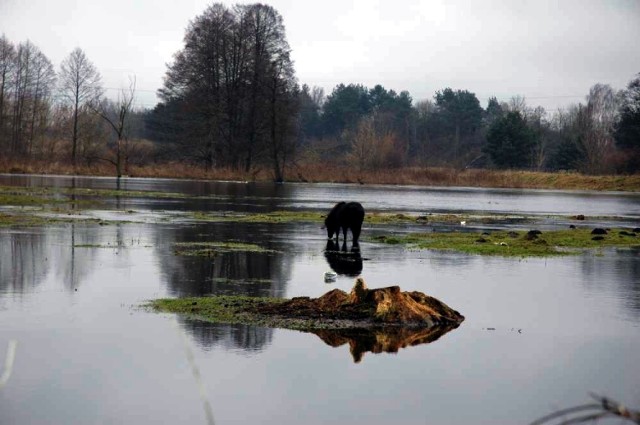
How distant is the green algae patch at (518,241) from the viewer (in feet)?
81.7

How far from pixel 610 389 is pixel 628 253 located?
1648 cm

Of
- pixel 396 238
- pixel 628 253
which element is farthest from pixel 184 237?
pixel 628 253

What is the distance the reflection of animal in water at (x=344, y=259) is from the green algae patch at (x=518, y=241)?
7.29 feet

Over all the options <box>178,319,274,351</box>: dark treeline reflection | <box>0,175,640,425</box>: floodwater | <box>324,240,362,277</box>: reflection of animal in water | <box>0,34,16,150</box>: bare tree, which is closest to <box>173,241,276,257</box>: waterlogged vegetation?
<box>0,175,640,425</box>: floodwater

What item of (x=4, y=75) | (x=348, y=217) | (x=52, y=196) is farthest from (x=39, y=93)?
(x=348, y=217)

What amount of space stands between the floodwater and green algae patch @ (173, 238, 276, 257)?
0.50 m

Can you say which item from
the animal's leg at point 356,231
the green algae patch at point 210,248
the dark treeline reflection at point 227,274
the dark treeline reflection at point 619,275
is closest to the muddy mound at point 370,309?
the dark treeline reflection at point 227,274

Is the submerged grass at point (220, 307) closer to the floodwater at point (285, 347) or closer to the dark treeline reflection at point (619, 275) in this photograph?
the floodwater at point (285, 347)

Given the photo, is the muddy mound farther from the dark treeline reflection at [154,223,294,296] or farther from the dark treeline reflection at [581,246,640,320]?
the dark treeline reflection at [581,246,640,320]

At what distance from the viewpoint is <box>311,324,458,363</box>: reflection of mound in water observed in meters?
11.8

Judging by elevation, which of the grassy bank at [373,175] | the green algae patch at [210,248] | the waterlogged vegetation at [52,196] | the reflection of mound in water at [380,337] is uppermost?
the grassy bank at [373,175]

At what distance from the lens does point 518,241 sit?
2728 centimetres

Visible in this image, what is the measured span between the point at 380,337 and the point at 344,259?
8847 mm

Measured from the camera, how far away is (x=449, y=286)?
17.4m
